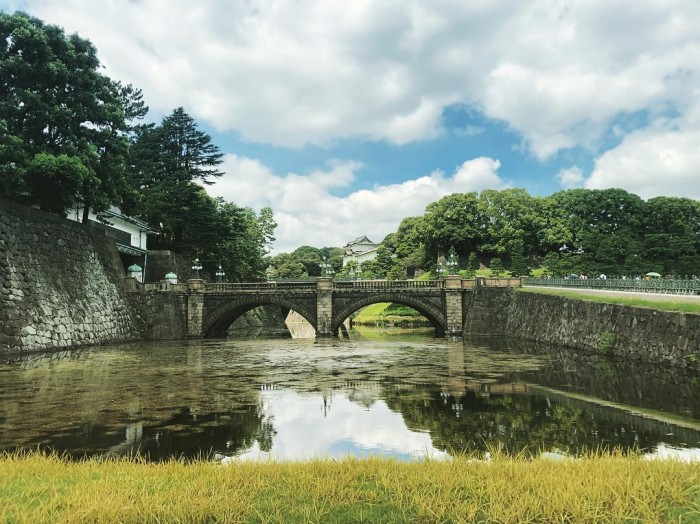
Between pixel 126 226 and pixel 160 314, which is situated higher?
pixel 126 226

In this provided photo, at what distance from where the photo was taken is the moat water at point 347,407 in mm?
12875

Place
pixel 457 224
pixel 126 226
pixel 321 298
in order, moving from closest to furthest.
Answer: pixel 321 298 < pixel 126 226 < pixel 457 224

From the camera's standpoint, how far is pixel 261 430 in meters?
14.7

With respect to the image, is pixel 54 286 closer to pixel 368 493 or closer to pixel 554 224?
pixel 368 493

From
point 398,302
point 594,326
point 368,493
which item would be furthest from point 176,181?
point 368,493

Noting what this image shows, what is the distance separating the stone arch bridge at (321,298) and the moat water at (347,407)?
896 inches

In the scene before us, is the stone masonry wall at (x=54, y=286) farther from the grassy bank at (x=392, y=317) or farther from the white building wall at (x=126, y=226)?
the grassy bank at (x=392, y=317)

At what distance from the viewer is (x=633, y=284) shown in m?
41.4

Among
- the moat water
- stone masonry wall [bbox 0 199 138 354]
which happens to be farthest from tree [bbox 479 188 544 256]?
stone masonry wall [bbox 0 199 138 354]

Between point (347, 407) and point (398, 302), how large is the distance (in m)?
36.1

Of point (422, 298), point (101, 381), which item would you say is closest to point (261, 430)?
point (101, 381)

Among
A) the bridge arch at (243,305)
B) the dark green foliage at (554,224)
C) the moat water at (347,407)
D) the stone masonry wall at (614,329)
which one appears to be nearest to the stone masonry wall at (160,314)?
the bridge arch at (243,305)

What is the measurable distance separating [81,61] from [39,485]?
45.1 m

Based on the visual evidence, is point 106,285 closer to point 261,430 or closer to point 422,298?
point 422,298
